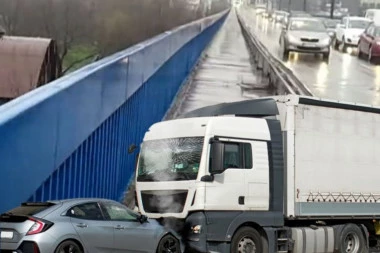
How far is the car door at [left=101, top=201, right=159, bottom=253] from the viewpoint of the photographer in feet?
27.5

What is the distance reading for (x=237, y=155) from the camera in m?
10.8

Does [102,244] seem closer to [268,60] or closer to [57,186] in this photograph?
[57,186]

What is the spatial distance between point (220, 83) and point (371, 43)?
42.7 feet

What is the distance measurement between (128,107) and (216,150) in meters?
3.44

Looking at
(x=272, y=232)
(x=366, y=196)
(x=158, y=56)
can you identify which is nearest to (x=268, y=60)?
(x=158, y=56)

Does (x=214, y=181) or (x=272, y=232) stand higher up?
(x=214, y=181)

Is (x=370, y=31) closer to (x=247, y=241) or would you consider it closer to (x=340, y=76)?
(x=340, y=76)

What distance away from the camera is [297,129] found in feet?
38.4

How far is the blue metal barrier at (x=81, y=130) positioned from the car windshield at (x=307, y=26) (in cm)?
2409

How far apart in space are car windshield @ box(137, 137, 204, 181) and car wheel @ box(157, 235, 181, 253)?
1041mm

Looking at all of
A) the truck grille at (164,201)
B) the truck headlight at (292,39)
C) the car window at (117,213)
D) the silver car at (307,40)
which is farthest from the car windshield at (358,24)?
the car window at (117,213)

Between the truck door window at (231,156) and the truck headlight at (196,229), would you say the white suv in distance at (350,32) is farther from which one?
the truck headlight at (196,229)

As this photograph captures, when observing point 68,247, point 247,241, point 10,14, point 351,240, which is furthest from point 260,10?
point 68,247

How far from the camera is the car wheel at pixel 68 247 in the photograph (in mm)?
7250
